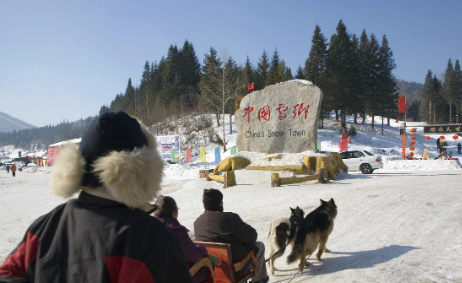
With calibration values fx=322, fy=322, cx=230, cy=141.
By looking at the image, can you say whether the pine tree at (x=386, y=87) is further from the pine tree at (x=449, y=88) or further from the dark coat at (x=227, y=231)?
the dark coat at (x=227, y=231)

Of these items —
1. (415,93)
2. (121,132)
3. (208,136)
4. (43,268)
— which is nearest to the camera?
(43,268)

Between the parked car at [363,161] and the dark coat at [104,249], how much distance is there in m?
20.0

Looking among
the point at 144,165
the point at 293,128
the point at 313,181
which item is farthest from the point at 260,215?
the point at 293,128

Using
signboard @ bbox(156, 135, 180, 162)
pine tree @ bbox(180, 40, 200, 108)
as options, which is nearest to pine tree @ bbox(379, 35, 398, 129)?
pine tree @ bbox(180, 40, 200, 108)

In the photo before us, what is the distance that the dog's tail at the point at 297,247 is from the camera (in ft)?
15.6

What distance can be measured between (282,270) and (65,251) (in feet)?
14.1

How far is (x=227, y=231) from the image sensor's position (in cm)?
394

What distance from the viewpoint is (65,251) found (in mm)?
1482

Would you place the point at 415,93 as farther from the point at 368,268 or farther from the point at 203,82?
the point at 368,268

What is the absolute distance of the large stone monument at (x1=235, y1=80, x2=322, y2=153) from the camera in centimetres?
1667

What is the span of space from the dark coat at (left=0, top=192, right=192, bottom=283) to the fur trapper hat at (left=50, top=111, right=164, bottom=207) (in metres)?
0.09

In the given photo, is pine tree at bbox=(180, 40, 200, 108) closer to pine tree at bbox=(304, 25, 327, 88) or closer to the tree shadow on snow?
pine tree at bbox=(304, 25, 327, 88)

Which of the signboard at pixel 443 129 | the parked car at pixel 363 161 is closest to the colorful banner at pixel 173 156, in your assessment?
the parked car at pixel 363 161

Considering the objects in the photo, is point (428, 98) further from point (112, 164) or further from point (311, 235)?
point (112, 164)
